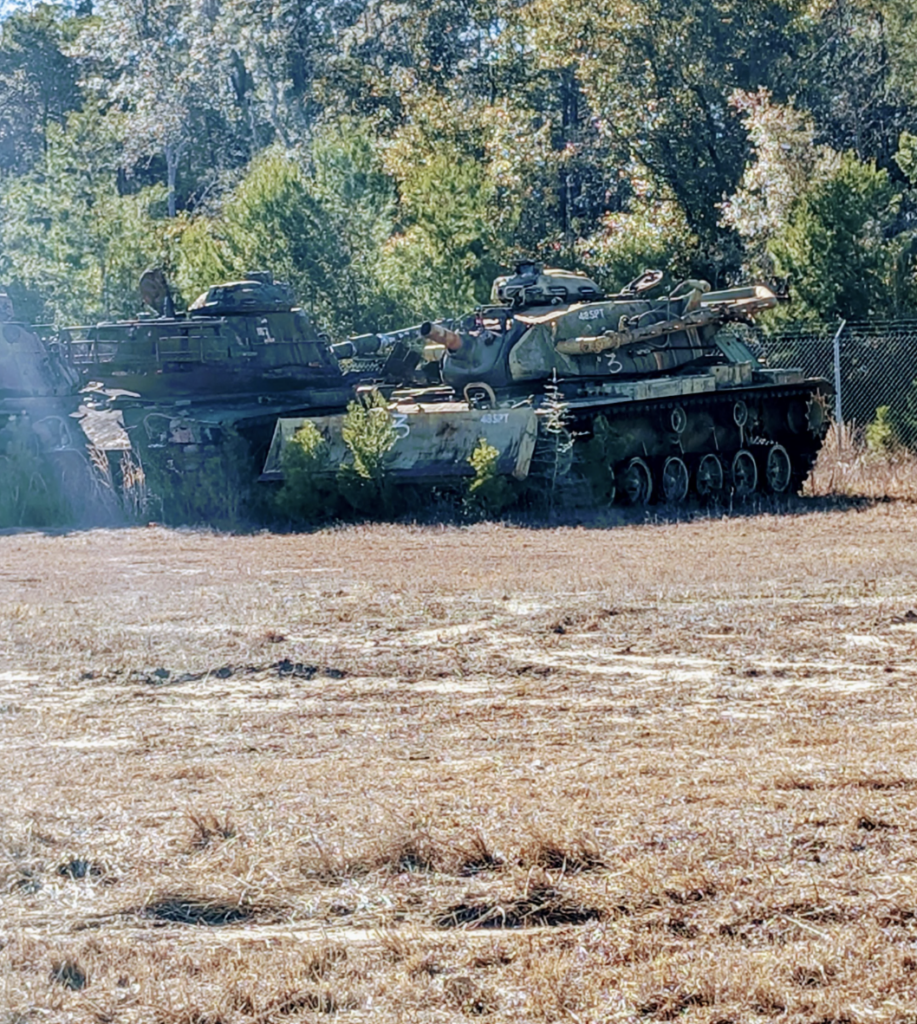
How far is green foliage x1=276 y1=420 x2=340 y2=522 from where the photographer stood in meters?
18.2

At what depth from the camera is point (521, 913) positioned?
469 cm

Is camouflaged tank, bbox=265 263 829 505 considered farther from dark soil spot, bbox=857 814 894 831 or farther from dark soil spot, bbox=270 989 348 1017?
dark soil spot, bbox=270 989 348 1017

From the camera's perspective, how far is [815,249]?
2595 centimetres

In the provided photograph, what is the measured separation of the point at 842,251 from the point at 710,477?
24.3ft

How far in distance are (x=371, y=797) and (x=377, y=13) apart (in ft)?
124

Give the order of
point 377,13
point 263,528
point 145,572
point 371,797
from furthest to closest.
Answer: point 377,13 → point 263,528 → point 145,572 → point 371,797

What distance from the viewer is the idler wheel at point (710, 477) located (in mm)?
19750

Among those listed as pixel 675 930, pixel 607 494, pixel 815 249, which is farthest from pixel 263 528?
pixel 675 930

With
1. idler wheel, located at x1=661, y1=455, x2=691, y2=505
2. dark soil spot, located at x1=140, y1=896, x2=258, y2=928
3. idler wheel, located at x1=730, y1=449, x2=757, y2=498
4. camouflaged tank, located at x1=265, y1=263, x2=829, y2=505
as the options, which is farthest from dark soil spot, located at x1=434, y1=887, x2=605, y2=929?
idler wheel, located at x1=730, y1=449, x2=757, y2=498

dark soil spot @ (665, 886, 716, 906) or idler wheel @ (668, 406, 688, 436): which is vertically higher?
idler wheel @ (668, 406, 688, 436)

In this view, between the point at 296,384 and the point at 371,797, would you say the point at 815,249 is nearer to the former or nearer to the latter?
the point at 296,384

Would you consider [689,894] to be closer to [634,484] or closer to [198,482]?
[634,484]

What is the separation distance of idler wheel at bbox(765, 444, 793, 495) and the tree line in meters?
5.65

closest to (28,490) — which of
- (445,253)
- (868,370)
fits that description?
(868,370)
